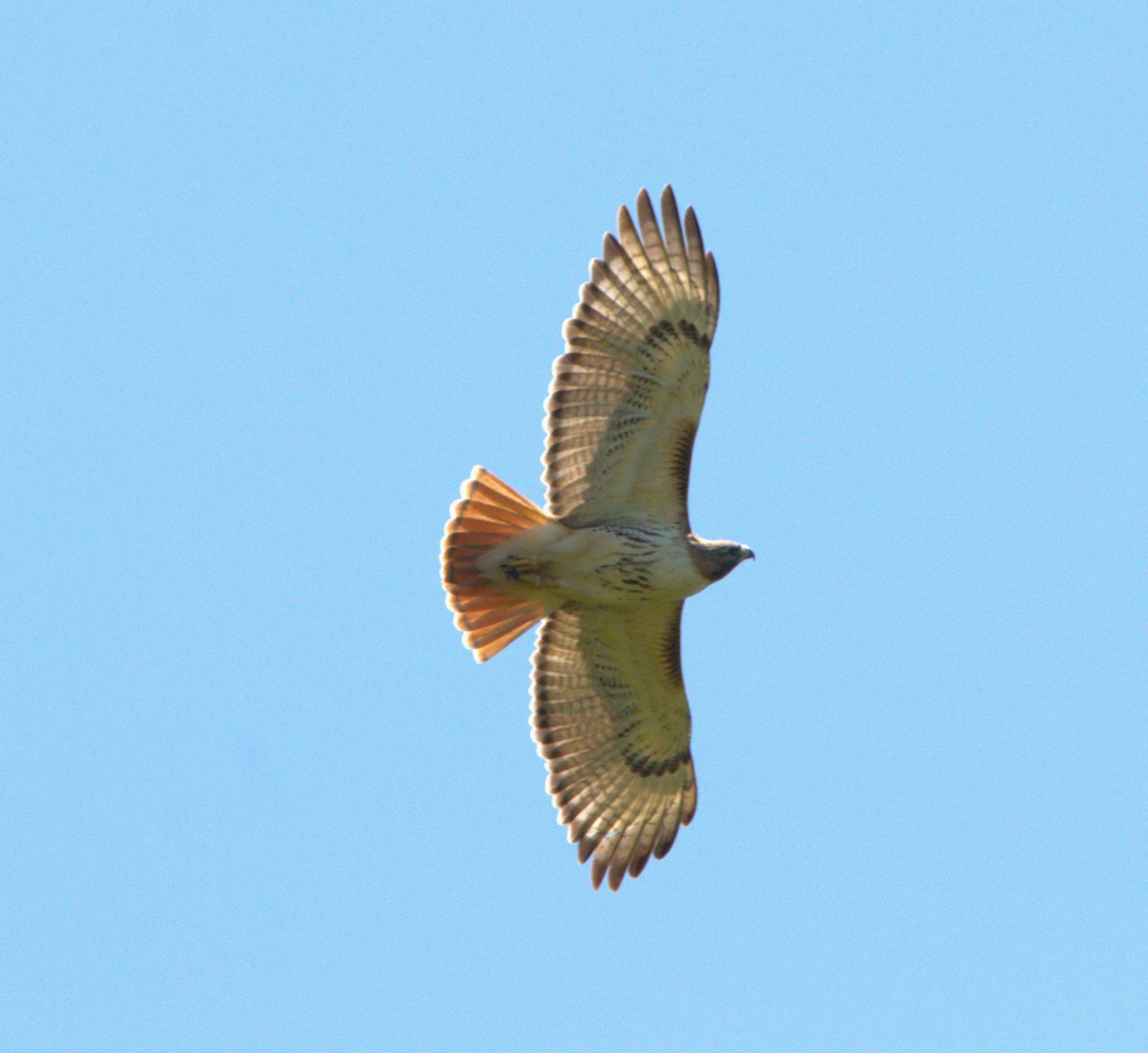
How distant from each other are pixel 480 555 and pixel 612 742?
1.92 metres

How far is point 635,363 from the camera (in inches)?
466

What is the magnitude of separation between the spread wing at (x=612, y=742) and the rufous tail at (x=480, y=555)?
1.50ft

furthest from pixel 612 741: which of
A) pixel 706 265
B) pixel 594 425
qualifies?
pixel 706 265

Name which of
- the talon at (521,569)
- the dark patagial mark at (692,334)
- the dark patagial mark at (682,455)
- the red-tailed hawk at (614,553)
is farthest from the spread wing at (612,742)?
the dark patagial mark at (692,334)

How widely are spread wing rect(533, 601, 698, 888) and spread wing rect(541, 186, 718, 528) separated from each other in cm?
135

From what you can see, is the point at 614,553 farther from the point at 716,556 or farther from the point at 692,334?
the point at 692,334

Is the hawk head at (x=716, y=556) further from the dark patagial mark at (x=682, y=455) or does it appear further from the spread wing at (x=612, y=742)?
the spread wing at (x=612, y=742)

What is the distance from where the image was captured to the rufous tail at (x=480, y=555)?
475 inches

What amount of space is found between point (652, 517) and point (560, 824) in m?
2.45

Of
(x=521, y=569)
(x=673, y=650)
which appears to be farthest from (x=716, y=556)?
(x=521, y=569)

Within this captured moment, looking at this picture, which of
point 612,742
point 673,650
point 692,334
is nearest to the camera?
point 692,334

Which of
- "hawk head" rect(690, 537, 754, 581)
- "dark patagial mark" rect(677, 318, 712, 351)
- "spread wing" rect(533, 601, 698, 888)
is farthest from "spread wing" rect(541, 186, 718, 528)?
"spread wing" rect(533, 601, 698, 888)

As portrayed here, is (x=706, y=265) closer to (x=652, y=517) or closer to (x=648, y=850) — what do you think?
(x=652, y=517)

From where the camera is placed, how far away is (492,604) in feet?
40.8
